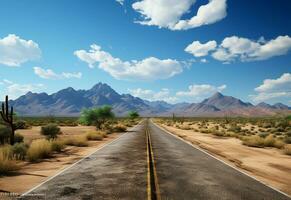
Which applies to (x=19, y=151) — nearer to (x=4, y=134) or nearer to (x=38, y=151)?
(x=38, y=151)

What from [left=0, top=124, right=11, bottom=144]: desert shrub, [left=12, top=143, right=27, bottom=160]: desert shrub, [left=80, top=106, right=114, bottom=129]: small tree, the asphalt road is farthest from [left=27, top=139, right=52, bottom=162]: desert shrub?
[left=80, top=106, right=114, bottom=129]: small tree

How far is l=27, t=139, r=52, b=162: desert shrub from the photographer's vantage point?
1731 centimetres

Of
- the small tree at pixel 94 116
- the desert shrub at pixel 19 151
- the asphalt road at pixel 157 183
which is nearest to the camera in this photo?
the asphalt road at pixel 157 183

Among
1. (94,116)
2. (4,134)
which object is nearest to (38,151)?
(4,134)

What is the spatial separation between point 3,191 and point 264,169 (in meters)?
11.4

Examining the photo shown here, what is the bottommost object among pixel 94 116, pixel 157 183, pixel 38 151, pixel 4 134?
pixel 157 183

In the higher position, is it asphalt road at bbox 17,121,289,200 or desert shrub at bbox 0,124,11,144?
desert shrub at bbox 0,124,11,144

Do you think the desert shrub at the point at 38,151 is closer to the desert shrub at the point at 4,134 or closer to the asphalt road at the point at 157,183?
the asphalt road at the point at 157,183

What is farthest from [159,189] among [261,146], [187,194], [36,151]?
[261,146]

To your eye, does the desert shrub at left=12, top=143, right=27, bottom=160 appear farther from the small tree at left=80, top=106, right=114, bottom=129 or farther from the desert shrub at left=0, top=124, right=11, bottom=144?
the small tree at left=80, top=106, right=114, bottom=129

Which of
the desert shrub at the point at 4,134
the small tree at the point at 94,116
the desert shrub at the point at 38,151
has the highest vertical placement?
the small tree at the point at 94,116

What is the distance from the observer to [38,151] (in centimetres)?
1809

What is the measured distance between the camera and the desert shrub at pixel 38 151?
1731 centimetres

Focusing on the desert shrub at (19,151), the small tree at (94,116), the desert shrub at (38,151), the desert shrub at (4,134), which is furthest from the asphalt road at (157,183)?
the small tree at (94,116)
